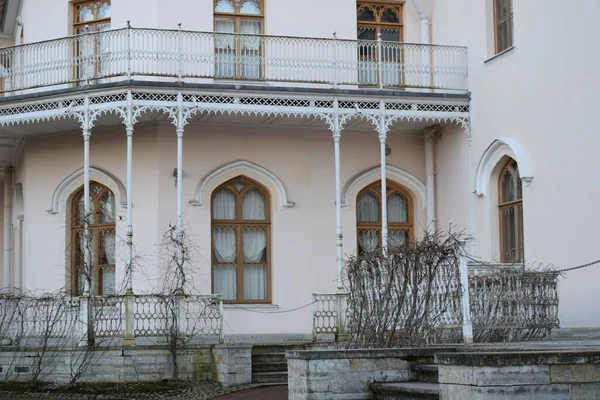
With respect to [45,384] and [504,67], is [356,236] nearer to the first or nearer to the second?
[504,67]

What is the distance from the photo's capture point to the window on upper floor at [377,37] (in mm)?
21547

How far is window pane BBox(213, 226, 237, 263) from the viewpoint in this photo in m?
21.0

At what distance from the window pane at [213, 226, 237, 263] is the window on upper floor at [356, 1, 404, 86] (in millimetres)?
4035

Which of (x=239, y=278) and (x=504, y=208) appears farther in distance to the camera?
(x=239, y=278)

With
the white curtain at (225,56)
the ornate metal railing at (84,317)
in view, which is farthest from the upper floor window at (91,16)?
the ornate metal railing at (84,317)

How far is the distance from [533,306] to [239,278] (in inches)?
299

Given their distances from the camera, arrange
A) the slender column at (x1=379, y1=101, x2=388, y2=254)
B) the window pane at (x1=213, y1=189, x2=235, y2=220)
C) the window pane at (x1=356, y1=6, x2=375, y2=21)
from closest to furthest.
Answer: the slender column at (x1=379, y1=101, x2=388, y2=254) < the window pane at (x1=213, y1=189, x2=235, y2=220) < the window pane at (x1=356, y1=6, x2=375, y2=21)

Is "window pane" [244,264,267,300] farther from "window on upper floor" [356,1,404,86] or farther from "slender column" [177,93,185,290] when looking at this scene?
"window on upper floor" [356,1,404,86]

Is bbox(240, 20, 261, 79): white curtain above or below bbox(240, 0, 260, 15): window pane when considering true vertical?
below

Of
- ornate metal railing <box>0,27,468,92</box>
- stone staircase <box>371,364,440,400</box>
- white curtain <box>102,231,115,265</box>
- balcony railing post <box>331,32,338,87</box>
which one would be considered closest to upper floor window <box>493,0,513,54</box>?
ornate metal railing <box>0,27,468,92</box>

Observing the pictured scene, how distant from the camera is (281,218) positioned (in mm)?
21172

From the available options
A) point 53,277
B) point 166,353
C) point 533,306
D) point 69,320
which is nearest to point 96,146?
point 53,277

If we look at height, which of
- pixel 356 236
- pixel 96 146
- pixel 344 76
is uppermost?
pixel 344 76

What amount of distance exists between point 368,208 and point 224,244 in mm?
3140
